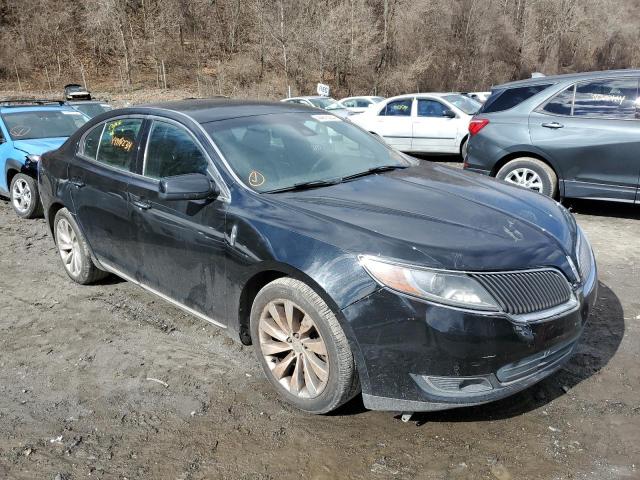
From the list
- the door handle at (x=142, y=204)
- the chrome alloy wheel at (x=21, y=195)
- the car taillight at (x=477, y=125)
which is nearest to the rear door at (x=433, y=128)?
the car taillight at (x=477, y=125)

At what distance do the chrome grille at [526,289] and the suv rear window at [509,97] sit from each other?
4.90 metres

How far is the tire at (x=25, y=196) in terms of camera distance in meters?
7.49

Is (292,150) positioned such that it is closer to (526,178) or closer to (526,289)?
(526,289)

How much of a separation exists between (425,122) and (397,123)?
2.27 ft

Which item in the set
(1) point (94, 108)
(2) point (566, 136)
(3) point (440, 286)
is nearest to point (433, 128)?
(2) point (566, 136)

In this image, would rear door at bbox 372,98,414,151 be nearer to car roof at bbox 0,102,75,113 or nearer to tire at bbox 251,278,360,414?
car roof at bbox 0,102,75,113

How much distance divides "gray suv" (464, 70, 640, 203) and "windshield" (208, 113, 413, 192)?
10.6ft

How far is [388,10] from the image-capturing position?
144ft

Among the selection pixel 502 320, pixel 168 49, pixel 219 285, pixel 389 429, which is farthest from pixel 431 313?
pixel 168 49

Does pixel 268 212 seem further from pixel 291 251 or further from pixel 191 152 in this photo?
pixel 191 152

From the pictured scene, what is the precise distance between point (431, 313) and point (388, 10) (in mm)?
45736

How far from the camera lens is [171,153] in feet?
12.0

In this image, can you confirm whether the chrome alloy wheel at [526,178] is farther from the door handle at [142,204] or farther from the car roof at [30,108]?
the car roof at [30,108]

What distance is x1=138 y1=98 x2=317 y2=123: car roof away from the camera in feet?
12.2
